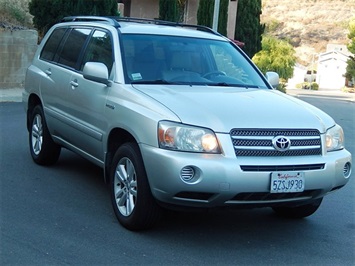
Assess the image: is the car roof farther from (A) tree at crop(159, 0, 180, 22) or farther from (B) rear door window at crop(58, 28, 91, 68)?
(A) tree at crop(159, 0, 180, 22)

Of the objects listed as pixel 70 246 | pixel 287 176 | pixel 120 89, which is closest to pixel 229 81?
pixel 120 89

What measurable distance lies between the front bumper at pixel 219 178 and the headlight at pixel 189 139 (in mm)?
55

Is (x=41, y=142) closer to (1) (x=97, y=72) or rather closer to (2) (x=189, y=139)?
(1) (x=97, y=72)

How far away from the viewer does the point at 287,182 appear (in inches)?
191

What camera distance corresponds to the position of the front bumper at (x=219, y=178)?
4.64 m

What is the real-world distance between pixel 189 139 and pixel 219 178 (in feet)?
1.35

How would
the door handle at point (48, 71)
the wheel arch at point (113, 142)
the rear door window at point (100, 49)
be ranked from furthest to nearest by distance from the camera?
the door handle at point (48, 71) → the rear door window at point (100, 49) → the wheel arch at point (113, 142)

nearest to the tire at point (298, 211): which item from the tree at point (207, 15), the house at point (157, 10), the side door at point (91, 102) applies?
the side door at point (91, 102)

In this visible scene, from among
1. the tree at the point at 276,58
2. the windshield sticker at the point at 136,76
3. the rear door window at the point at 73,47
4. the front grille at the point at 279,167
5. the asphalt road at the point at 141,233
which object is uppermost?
the rear door window at the point at 73,47

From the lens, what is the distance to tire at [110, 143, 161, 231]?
16.5ft

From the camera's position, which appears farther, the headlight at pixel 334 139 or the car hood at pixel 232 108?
the headlight at pixel 334 139

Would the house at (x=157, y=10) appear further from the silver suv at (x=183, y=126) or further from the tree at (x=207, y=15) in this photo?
the silver suv at (x=183, y=126)

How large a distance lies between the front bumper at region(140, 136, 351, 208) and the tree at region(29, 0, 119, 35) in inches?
559

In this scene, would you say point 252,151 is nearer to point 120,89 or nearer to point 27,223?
point 120,89
